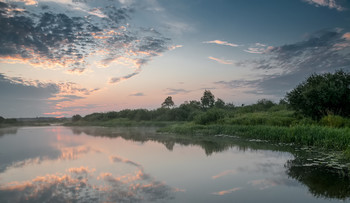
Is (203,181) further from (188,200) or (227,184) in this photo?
(188,200)

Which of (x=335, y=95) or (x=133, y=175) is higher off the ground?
(x=335, y=95)

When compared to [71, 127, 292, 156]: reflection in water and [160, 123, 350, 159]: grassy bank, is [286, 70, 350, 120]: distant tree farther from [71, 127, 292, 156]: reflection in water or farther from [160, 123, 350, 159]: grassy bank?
[71, 127, 292, 156]: reflection in water

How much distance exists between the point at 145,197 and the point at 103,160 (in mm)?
5086

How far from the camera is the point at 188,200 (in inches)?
206

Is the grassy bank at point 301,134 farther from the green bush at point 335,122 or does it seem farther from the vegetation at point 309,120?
the green bush at point 335,122

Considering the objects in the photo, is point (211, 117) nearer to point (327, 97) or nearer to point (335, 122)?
point (327, 97)

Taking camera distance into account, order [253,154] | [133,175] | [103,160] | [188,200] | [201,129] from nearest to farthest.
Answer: [188,200], [133,175], [103,160], [253,154], [201,129]

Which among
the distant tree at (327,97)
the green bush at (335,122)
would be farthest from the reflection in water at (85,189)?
the distant tree at (327,97)

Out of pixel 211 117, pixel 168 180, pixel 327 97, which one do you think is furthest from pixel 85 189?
pixel 211 117

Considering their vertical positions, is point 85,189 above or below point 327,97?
below

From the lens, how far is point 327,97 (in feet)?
52.6

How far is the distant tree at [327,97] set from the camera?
16.0m

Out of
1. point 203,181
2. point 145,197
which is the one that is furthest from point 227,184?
point 145,197

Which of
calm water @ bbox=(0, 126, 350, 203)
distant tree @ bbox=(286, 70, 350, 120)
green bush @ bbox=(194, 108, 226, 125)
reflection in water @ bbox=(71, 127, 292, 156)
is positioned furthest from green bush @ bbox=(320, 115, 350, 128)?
green bush @ bbox=(194, 108, 226, 125)
